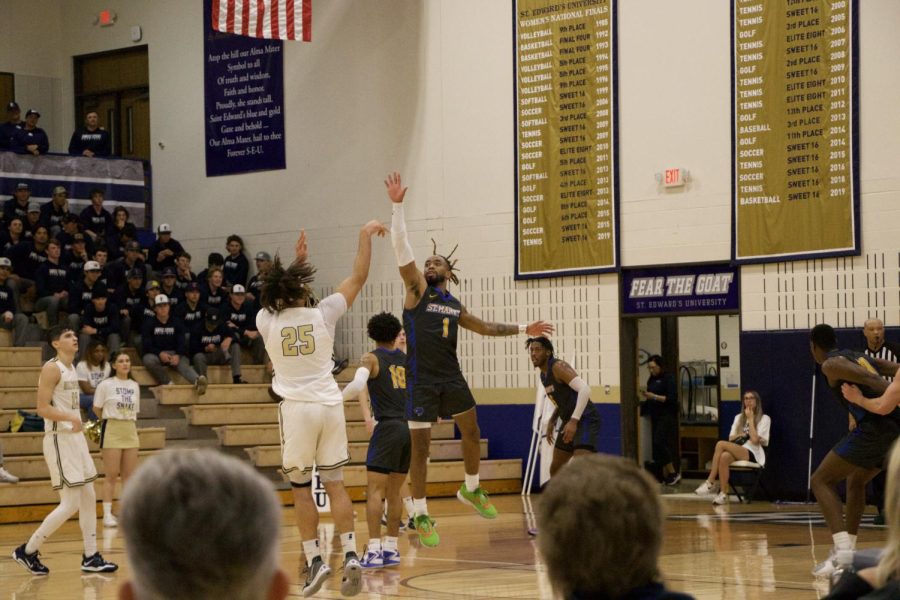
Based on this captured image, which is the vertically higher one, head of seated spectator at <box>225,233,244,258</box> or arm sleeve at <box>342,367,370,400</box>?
head of seated spectator at <box>225,233,244,258</box>

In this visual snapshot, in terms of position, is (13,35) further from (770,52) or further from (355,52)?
(770,52)

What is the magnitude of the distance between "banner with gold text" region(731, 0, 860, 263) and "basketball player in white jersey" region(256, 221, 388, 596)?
8971 millimetres

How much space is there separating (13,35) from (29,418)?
1018cm

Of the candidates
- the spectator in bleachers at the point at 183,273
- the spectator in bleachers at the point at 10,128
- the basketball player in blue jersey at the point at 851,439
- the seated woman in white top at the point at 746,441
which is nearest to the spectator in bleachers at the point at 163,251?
the spectator in bleachers at the point at 183,273

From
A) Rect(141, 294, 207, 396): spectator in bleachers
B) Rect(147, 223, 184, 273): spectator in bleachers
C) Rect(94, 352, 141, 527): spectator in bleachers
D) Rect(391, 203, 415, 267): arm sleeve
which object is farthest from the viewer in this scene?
Rect(147, 223, 184, 273): spectator in bleachers

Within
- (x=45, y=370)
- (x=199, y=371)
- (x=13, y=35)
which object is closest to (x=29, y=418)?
(x=199, y=371)

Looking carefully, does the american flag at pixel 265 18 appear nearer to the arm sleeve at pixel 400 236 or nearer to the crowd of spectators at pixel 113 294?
the crowd of spectators at pixel 113 294

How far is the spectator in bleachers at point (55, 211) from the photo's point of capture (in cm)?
1967

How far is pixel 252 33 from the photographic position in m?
18.6

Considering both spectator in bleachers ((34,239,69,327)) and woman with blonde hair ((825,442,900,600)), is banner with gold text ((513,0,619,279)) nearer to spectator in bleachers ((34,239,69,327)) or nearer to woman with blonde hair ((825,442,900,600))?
spectator in bleachers ((34,239,69,327))

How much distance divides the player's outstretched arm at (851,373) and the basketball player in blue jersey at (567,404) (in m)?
3.34

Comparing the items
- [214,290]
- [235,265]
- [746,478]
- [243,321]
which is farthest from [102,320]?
[746,478]

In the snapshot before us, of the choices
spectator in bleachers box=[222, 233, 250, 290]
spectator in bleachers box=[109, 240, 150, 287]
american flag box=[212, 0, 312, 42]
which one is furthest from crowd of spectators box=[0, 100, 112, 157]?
american flag box=[212, 0, 312, 42]

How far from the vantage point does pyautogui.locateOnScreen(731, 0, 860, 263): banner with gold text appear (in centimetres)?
1542
